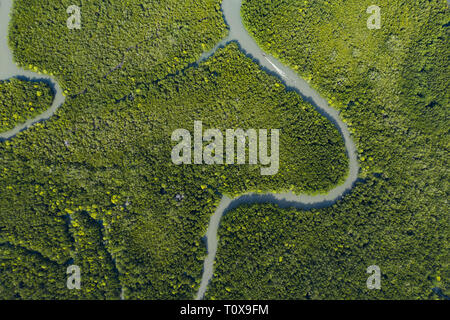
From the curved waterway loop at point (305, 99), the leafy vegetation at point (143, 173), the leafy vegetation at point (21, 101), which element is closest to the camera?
the leafy vegetation at point (143, 173)

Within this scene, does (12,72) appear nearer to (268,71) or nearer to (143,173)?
(143,173)

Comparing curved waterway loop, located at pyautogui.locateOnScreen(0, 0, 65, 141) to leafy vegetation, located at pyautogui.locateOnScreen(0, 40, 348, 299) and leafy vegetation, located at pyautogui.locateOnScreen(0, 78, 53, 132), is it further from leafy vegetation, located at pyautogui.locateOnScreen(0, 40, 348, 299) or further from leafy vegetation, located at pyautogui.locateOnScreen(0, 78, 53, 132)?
leafy vegetation, located at pyautogui.locateOnScreen(0, 40, 348, 299)

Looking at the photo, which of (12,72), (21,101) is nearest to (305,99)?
(21,101)

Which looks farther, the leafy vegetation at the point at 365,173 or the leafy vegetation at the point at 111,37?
the leafy vegetation at the point at 111,37

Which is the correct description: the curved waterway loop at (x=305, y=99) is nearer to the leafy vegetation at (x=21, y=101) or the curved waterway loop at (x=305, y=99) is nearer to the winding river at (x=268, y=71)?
the winding river at (x=268, y=71)

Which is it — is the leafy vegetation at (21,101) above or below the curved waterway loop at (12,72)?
below

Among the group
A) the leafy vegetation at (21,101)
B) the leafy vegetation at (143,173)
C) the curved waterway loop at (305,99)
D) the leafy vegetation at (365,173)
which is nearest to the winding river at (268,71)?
the curved waterway loop at (305,99)
